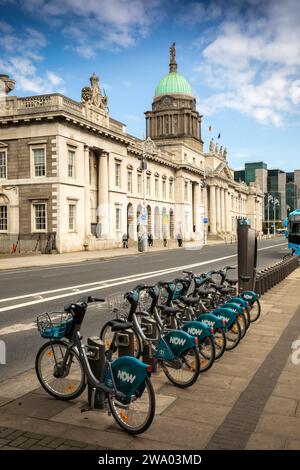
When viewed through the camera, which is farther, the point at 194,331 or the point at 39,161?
the point at 39,161

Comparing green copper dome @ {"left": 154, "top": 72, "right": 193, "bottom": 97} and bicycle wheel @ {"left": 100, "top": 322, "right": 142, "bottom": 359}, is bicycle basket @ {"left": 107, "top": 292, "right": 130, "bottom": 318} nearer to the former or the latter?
bicycle wheel @ {"left": 100, "top": 322, "right": 142, "bottom": 359}

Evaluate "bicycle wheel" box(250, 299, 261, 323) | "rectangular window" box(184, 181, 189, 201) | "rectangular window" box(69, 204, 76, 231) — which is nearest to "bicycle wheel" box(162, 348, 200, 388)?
"bicycle wheel" box(250, 299, 261, 323)

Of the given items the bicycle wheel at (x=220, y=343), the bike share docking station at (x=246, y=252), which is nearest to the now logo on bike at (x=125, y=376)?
the bicycle wheel at (x=220, y=343)

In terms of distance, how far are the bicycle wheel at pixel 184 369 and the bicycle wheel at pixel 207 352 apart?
→ 555mm

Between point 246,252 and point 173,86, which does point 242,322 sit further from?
point 173,86

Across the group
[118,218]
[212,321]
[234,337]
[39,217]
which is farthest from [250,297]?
[118,218]

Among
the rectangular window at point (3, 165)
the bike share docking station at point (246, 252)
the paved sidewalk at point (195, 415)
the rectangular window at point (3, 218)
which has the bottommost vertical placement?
the paved sidewalk at point (195, 415)

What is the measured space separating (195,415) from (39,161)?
3773 cm

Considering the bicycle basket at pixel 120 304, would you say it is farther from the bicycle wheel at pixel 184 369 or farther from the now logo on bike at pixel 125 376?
the now logo on bike at pixel 125 376

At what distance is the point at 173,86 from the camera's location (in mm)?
98250

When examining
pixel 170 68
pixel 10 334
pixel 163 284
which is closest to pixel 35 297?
pixel 10 334

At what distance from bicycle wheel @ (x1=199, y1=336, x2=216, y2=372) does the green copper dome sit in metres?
94.9

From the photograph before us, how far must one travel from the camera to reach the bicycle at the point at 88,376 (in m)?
4.80

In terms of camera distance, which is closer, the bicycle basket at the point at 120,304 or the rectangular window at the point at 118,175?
the bicycle basket at the point at 120,304
